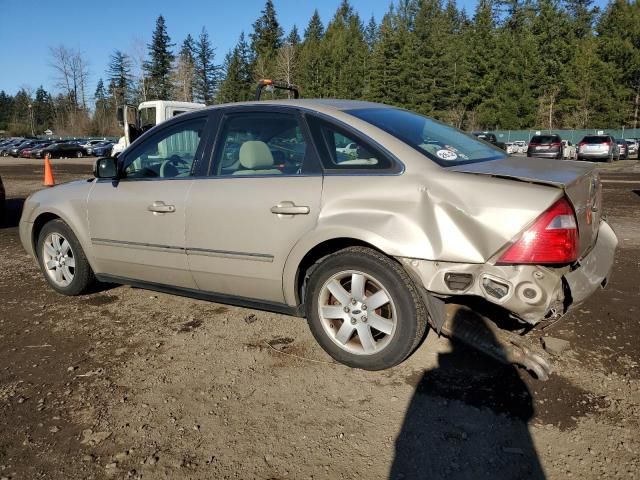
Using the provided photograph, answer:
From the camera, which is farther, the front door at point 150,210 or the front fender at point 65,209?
the front fender at point 65,209

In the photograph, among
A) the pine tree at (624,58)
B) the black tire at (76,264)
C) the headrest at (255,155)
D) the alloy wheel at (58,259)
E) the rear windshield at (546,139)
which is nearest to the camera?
the headrest at (255,155)

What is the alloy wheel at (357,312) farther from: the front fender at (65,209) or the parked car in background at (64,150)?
the parked car in background at (64,150)

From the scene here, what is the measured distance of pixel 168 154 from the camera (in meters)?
4.24

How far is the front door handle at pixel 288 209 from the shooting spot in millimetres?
3316

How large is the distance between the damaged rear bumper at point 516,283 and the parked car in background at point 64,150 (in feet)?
139

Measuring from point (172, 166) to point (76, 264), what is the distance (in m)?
1.35

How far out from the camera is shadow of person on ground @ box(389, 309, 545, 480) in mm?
2354

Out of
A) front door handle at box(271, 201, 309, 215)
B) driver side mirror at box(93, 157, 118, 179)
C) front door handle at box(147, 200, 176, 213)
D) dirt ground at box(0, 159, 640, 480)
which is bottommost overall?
dirt ground at box(0, 159, 640, 480)

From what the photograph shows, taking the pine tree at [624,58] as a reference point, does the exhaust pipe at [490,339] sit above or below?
below

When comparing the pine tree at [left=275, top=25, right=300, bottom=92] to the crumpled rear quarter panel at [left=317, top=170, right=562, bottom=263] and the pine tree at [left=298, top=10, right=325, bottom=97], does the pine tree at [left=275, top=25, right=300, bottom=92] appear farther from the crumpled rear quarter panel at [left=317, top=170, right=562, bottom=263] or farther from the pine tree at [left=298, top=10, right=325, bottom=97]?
the crumpled rear quarter panel at [left=317, top=170, right=562, bottom=263]

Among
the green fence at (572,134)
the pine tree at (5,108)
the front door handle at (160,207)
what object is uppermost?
the pine tree at (5,108)

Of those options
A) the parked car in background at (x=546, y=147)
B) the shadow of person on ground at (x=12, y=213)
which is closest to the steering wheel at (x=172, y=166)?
the shadow of person on ground at (x=12, y=213)

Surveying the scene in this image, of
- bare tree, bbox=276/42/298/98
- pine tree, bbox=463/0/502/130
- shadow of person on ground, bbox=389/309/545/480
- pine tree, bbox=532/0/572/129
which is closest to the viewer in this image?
shadow of person on ground, bbox=389/309/545/480

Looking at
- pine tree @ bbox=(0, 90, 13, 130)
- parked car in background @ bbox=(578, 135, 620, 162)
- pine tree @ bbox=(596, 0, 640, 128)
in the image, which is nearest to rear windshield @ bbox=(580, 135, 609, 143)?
parked car in background @ bbox=(578, 135, 620, 162)
